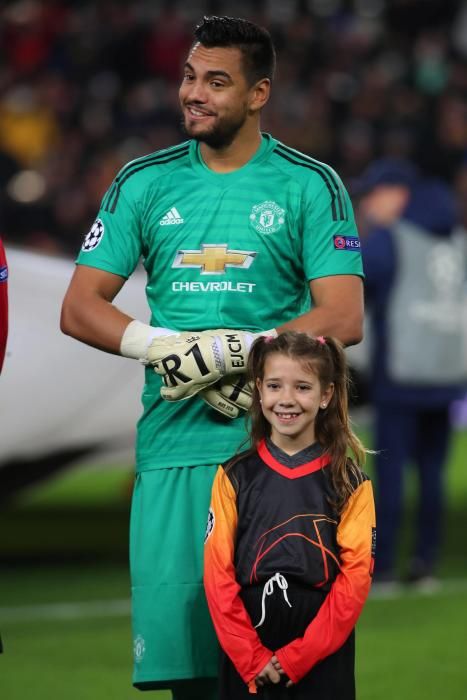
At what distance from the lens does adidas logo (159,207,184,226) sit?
3990 mm

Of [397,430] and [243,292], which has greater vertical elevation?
[243,292]

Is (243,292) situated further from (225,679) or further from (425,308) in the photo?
(425,308)

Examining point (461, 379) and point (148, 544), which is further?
point (461, 379)

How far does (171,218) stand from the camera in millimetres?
3998

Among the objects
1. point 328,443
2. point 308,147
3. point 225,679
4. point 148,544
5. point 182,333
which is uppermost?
point 308,147

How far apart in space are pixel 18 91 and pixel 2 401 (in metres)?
10.3

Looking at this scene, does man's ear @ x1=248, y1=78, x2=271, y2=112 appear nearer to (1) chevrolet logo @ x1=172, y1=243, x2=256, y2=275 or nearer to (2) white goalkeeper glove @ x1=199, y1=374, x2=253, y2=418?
(1) chevrolet logo @ x1=172, y1=243, x2=256, y2=275

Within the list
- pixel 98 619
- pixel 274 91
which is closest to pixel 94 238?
pixel 98 619

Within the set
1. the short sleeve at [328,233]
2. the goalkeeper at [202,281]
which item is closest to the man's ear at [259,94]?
the goalkeeper at [202,281]

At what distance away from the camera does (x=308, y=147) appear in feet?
54.5

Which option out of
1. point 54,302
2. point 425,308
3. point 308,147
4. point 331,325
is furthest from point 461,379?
point 308,147

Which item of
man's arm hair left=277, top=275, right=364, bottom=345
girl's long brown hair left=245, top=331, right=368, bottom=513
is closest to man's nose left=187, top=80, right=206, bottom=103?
man's arm hair left=277, top=275, right=364, bottom=345

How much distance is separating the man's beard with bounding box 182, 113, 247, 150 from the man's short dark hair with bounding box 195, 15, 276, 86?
0.11 meters

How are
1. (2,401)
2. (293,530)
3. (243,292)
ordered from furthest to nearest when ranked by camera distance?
(2,401), (243,292), (293,530)
